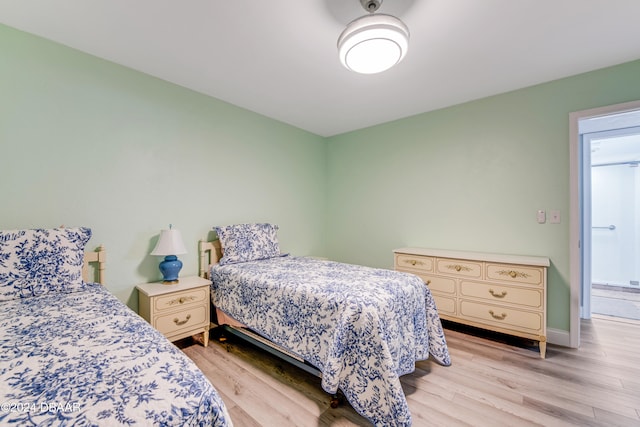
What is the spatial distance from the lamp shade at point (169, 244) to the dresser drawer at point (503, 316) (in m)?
2.68

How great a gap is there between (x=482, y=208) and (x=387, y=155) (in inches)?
52.1

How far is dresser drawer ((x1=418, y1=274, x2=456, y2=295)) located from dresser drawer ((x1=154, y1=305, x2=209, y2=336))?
220 centimetres

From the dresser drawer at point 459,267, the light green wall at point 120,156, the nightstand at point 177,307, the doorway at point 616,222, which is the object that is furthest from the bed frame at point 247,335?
the doorway at point 616,222

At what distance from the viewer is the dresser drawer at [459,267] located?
97.3 inches

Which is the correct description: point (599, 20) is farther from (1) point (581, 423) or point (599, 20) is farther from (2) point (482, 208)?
(1) point (581, 423)

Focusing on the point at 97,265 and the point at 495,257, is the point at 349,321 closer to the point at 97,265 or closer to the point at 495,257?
the point at 495,257

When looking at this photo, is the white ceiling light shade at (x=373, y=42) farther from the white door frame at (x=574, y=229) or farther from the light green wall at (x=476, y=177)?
the white door frame at (x=574, y=229)

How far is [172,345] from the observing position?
108cm

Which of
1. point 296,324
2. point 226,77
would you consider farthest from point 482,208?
point 226,77

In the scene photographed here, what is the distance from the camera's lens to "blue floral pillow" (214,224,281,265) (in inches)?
106

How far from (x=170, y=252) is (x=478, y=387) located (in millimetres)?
2547

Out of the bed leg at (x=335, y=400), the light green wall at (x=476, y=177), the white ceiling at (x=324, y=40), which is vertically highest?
the white ceiling at (x=324, y=40)

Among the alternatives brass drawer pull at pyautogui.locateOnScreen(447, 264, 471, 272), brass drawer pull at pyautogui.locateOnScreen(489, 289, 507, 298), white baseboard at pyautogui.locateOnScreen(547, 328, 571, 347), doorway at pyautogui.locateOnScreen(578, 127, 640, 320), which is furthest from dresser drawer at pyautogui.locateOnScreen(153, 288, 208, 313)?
doorway at pyautogui.locateOnScreen(578, 127, 640, 320)

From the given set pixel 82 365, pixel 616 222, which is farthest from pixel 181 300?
pixel 616 222
